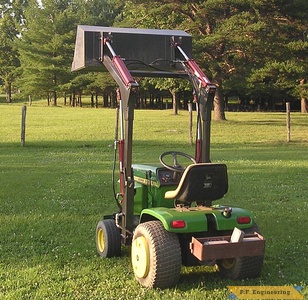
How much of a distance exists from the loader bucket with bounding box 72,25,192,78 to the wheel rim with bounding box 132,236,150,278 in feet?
6.41

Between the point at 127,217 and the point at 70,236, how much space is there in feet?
5.28

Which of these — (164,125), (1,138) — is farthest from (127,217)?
(164,125)

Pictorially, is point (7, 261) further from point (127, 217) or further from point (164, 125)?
point (164, 125)

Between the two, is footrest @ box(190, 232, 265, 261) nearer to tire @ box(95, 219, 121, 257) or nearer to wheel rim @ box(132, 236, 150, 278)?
wheel rim @ box(132, 236, 150, 278)

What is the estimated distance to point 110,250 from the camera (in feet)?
18.8

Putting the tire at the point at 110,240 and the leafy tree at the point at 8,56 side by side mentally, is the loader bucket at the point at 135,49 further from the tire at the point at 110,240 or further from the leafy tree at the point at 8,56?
the leafy tree at the point at 8,56

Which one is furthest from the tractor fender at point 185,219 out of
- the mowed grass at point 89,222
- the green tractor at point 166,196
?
the mowed grass at point 89,222

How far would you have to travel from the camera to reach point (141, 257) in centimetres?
497

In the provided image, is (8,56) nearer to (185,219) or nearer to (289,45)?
(289,45)

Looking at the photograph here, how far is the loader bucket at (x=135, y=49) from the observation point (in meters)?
5.64

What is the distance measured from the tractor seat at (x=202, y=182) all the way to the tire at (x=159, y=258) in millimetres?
413

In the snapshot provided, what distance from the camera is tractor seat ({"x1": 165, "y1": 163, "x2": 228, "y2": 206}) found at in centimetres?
486

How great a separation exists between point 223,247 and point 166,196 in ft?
2.75

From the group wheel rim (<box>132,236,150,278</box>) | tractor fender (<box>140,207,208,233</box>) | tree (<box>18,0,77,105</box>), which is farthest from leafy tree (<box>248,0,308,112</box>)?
tree (<box>18,0,77,105</box>)
